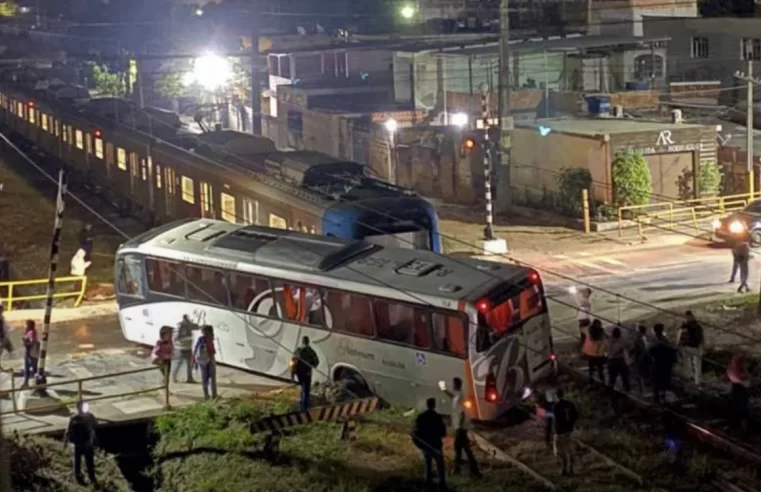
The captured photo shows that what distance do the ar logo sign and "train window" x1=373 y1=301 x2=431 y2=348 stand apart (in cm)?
2068

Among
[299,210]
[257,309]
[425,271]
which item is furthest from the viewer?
[299,210]

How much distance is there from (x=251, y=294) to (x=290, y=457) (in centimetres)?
370

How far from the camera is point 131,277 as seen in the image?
21594mm

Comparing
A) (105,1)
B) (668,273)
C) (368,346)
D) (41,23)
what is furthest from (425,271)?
(105,1)

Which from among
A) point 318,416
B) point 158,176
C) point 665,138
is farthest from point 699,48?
point 318,416

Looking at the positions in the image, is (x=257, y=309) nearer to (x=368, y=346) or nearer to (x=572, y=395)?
(x=368, y=346)

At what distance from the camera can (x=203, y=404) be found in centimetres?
1762

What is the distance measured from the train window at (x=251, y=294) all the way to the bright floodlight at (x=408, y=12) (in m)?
61.0

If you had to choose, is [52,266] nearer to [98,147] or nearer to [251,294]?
[251,294]

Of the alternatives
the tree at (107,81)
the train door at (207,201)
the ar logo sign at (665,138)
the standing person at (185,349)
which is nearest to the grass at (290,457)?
the standing person at (185,349)

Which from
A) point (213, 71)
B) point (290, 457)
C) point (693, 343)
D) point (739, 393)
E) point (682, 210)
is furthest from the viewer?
point (213, 71)

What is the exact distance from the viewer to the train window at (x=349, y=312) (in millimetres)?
17641

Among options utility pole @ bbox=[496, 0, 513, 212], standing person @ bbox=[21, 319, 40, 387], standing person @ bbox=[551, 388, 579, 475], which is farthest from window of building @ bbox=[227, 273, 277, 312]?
utility pole @ bbox=[496, 0, 513, 212]

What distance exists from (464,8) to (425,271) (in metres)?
60.1
